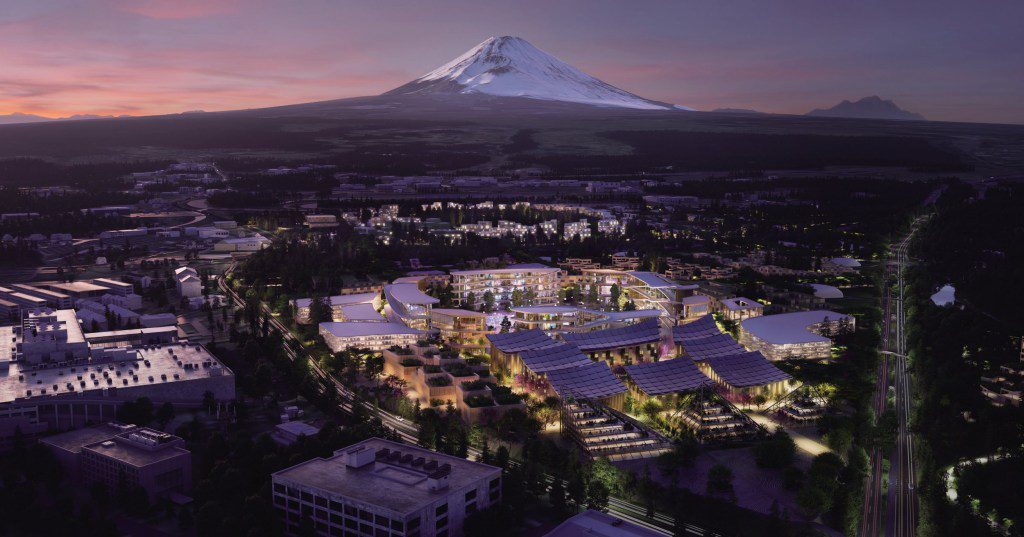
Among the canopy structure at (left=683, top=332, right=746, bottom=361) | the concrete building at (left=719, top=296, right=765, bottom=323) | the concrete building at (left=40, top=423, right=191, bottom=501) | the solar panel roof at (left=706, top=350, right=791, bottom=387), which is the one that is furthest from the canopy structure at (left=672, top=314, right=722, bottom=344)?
the concrete building at (left=40, top=423, right=191, bottom=501)

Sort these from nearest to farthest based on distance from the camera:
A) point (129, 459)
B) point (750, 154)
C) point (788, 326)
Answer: point (129, 459)
point (788, 326)
point (750, 154)

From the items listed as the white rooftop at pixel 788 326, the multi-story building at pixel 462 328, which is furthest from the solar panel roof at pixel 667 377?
the multi-story building at pixel 462 328

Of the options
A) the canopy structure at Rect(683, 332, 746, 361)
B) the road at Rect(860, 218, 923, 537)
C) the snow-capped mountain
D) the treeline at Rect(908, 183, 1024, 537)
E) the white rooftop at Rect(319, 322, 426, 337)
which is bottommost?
the road at Rect(860, 218, 923, 537)

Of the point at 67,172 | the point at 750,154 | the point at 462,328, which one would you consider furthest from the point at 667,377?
the point at 750,154

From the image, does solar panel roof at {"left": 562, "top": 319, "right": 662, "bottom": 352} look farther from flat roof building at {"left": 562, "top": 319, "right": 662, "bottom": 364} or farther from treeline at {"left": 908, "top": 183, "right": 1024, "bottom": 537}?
treeline at {"left": 908, "top": 183, "right": 1024, "bottom": 537}

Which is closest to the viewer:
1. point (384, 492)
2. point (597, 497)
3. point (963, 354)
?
point (384, 492)

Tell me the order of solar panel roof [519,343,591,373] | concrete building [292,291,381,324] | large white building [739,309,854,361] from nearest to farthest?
solar panel roof [519,343,591,373], large white building [739,309,854,361], concrete building [292,291,381,324]

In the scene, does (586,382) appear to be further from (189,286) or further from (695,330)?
(189,286)
